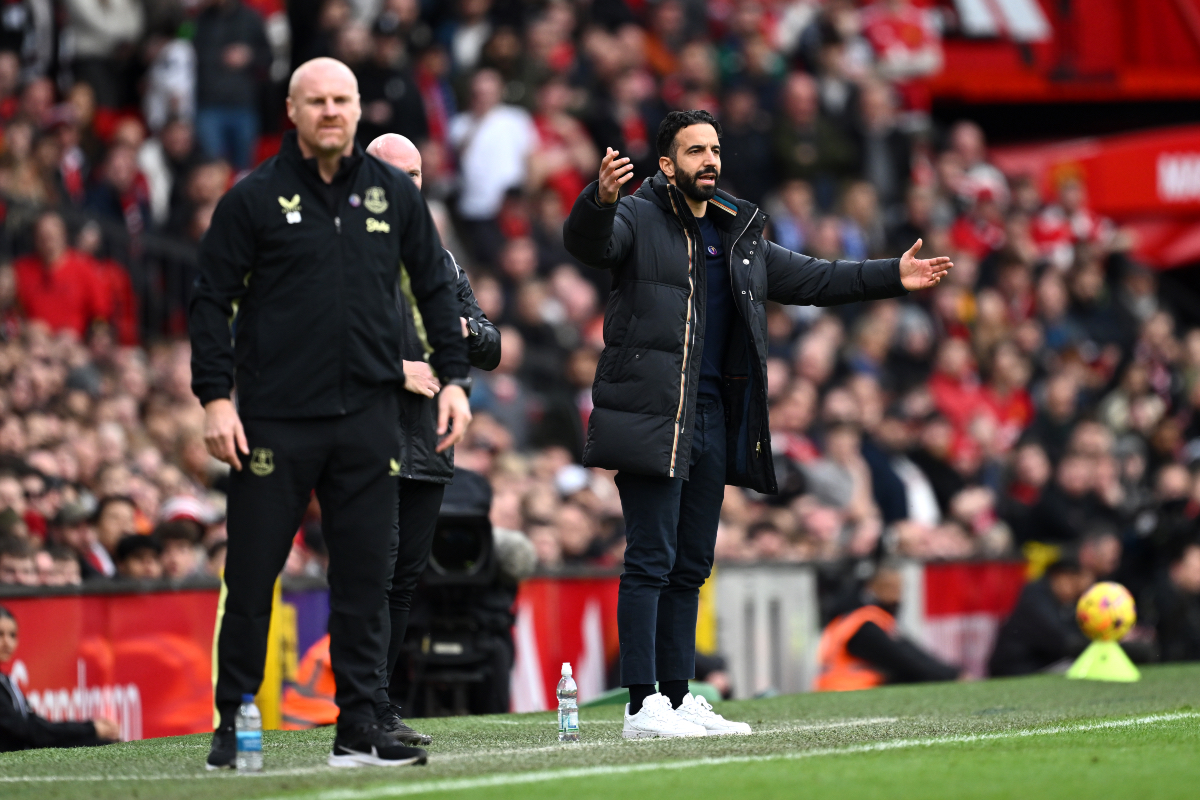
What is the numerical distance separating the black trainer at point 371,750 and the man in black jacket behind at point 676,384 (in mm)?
1293

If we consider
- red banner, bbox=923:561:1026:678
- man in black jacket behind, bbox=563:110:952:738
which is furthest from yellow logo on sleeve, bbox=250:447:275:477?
red banner, bbox=923:561:1026:678

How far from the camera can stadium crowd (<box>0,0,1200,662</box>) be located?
12.1 meters

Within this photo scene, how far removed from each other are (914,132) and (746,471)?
14041 mm

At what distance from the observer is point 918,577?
1409cm

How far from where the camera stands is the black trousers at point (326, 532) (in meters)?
5.92

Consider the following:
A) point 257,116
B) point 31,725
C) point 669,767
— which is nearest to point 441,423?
point 669,767

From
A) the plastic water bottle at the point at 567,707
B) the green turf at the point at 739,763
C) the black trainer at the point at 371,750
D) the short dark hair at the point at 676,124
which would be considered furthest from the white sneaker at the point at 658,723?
the short dark hair at the point at 676,124

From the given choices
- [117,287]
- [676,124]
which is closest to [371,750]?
[676,124]

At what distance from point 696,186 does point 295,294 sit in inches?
75.8

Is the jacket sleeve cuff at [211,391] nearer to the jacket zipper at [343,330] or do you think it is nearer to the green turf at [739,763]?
the jacket zipper at [343,330]

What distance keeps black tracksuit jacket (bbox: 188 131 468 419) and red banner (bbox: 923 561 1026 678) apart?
8.85 meters

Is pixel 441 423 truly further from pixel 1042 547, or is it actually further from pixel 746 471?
pixel 1042 547

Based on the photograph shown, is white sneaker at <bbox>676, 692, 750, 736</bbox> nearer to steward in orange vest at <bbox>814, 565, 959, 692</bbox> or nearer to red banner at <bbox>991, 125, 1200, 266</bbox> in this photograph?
steward in orange vest at <bbox>814, 565, 959, 692</bbox>

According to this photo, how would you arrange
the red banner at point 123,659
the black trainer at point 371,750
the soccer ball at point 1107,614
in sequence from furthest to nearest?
the soccer ball at point 1107,614 → the red banner at point 123,659 → the black trainer at point 371,750
